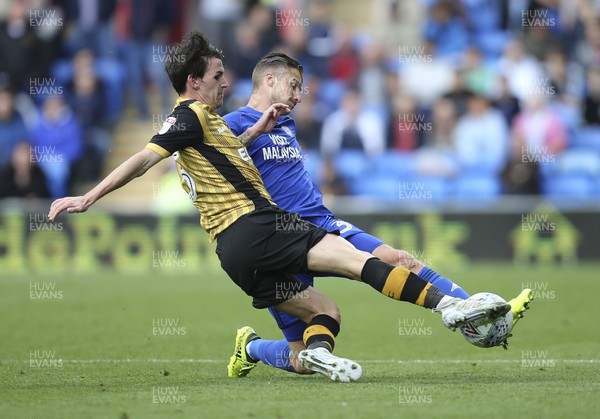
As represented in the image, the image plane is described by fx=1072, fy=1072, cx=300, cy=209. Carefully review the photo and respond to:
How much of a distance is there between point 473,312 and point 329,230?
1448 millimetres

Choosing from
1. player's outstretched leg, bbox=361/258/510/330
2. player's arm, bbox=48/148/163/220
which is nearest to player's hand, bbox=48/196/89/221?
player's arm, bbox=48/148/163/220

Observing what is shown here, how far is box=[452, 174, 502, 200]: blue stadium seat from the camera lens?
18.1 m

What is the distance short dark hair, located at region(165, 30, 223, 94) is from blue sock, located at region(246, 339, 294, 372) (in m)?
1.88

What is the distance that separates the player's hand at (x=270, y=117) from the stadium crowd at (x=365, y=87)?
34.6 ft

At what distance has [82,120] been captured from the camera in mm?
19688

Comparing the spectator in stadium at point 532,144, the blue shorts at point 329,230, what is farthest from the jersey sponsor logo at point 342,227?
the spectator in stadium at point 532,144

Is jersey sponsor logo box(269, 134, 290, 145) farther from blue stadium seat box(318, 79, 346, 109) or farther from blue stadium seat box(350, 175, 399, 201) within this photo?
blue stadium seat box(318, 79, 346, 109)

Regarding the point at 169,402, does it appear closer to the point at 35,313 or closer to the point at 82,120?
the point at 35,313

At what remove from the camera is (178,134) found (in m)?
6.62

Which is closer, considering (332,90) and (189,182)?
(189,182)

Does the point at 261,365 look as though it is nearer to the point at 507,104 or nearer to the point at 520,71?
the point at 507,104

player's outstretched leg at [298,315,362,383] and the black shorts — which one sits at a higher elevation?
the black shorts

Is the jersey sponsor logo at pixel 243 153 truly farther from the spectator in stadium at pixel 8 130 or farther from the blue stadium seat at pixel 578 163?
the spectator in stadium at pixel 8 130

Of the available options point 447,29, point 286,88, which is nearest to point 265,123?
point 286,88
